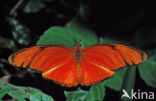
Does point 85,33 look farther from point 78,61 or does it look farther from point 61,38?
point 78,61

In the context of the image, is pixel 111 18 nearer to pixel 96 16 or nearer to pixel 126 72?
pixel 96 16

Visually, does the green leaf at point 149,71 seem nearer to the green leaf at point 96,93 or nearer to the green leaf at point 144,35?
the green leaf at point 144,35

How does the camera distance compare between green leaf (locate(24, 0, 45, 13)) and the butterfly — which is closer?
the butterfly

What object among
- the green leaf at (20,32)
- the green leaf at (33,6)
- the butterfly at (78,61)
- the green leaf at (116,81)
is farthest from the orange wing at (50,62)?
the green leaf at (33,6)

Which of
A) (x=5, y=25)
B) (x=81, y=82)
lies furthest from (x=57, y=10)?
(x=81, y=82)

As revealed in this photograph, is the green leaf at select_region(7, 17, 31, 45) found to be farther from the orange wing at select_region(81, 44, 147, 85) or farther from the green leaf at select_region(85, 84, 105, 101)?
the green leaf at select_region(85, 84, 105, 101)

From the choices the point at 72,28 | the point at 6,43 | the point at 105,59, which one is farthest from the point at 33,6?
the point at 105,59

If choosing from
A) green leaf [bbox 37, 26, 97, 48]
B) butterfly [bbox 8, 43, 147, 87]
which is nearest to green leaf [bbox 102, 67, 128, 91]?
butterfly [bbox 8, 43, 147, 87]
